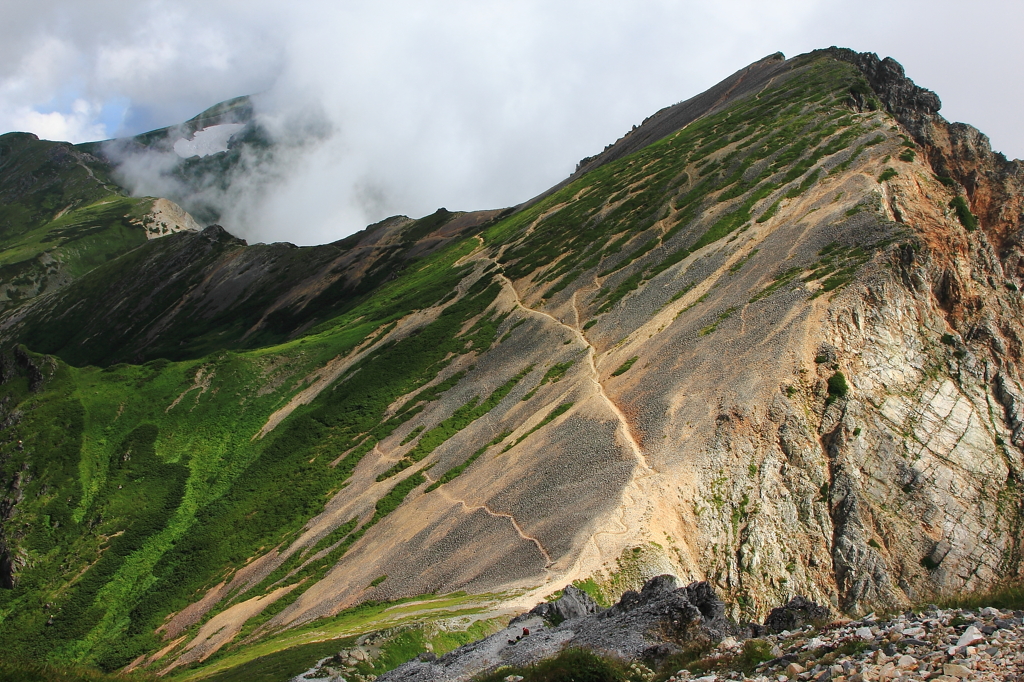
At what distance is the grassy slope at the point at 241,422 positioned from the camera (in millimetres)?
64625

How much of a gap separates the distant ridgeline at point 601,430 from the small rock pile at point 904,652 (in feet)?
66.8

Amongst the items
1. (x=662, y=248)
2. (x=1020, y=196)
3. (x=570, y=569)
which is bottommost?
(x=570, y=569)

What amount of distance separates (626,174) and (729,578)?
298 feet

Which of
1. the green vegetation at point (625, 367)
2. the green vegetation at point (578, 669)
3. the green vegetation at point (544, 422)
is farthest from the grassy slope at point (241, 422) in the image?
the green vegetation at point (578, 669)

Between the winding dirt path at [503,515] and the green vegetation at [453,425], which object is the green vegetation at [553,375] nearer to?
the green vegetation at [453,425]

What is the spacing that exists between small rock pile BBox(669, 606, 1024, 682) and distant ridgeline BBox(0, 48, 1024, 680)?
66.8 ft

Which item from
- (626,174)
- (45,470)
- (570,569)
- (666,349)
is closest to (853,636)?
(570,569)

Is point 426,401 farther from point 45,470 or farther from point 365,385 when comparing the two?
point 45,470

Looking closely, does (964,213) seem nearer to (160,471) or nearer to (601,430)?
(601,430)

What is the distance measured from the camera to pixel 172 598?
62.4 meters

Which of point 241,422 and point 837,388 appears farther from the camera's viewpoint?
point 241,422

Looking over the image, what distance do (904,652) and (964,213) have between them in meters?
63.3

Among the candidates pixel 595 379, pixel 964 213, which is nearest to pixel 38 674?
pixel 595 379

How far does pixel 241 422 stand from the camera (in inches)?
3499
